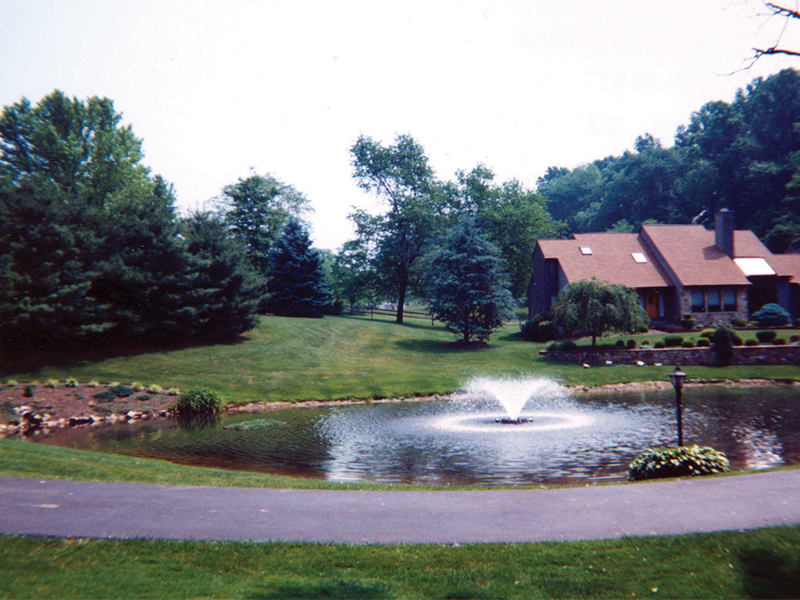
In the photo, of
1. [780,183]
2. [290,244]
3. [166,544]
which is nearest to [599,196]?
[780,183]

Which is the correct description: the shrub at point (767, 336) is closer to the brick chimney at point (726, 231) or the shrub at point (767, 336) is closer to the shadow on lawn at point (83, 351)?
the brick chimney at point (726, 231)

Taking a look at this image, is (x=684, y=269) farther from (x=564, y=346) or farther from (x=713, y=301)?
(x=564, y=346)

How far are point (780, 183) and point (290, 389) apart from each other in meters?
67.5

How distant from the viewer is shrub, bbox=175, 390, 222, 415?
81.7ft

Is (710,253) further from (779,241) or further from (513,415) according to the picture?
(513,415)

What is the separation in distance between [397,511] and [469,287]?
117ft

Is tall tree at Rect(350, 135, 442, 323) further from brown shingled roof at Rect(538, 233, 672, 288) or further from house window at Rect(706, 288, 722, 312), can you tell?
house window at Rect(706, 288, 722, 312)

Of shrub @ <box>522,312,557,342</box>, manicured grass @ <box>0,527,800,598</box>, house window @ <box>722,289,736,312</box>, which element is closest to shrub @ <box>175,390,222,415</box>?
manicured grass @ <box>0,527,800,598</box>

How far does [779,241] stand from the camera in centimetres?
6381

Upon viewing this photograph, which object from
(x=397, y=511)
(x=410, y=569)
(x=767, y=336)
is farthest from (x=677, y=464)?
(x=767, y=336)

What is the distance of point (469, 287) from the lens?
144 ft

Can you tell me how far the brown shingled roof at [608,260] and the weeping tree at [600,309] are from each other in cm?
851

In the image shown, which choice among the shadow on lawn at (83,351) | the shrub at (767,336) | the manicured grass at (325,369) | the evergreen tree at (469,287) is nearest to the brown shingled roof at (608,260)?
the evergreen tree at (469,287)

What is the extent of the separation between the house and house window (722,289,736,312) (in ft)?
0.26
